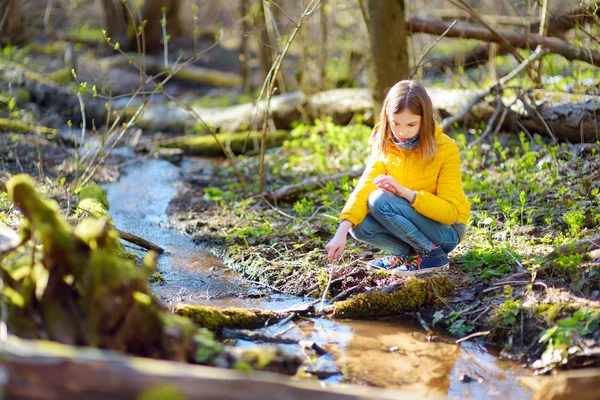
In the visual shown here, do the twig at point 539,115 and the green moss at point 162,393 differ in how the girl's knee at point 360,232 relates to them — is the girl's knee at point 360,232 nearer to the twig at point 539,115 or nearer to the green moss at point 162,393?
the green moss at point 162,393

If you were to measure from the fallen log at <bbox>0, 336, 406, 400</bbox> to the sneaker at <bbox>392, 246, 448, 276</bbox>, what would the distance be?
227 centimetres

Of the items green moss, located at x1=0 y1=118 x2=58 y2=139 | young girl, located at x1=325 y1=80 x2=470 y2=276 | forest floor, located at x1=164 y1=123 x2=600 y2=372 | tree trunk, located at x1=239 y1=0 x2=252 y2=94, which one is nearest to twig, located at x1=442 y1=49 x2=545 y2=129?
forest floor, located at x1=164 y1=123 x2=600 y2=372

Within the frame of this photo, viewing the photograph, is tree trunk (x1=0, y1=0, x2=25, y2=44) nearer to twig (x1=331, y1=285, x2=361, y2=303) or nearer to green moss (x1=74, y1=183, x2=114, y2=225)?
green moss (x1=74, y1=183, x2=114, y2=225)

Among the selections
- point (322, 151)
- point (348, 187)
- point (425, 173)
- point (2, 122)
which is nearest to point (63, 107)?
point (2, 122)

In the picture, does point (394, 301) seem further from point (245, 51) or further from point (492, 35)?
point (245, 51)

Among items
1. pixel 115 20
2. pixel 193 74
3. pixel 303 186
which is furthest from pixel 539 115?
pixel 115 20

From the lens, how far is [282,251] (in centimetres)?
501

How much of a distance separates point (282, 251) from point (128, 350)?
8.32 feet

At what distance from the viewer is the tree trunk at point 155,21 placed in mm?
14445

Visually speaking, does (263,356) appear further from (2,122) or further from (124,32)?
(124,32)

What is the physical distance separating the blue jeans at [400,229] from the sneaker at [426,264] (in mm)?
46

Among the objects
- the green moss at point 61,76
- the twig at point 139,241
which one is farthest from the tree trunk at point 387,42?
the green moss at point 61,76

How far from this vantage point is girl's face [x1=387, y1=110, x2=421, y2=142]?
3.91 meters

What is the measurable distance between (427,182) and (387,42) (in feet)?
9.83
